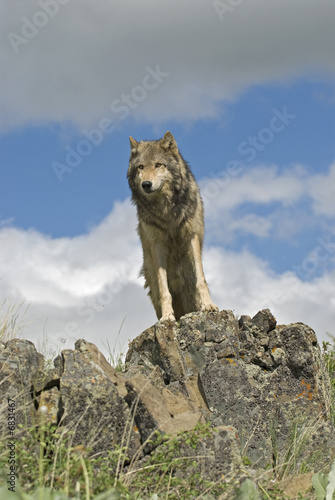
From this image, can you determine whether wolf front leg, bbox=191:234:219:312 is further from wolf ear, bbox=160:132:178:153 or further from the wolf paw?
wolf ear, bbox=160:132:178:153

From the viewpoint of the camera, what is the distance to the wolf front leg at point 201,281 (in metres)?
7.34

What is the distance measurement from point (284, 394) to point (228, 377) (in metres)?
0.76

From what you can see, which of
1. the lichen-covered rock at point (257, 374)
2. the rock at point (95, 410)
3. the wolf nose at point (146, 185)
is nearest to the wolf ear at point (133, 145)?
the wolf nose at point (146, 185)

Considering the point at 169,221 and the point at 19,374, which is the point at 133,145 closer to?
the point at 169,221

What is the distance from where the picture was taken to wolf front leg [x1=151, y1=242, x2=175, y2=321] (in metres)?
7.50

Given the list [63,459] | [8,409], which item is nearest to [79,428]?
[8,409]

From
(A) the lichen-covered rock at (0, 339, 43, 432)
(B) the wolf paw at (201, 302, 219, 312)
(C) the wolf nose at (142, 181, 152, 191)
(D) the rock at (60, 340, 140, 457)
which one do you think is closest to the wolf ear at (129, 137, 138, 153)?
(C) the wolf nose at (142, 181, 152, 191)

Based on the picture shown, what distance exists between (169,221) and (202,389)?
2.75 meters

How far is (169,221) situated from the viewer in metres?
7.97

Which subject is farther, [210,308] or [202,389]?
[210,308]

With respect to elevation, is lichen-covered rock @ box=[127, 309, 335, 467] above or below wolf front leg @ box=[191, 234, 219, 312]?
below

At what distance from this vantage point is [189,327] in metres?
6.77

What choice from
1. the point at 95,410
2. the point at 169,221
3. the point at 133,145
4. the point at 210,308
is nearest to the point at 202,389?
the point at 210,308

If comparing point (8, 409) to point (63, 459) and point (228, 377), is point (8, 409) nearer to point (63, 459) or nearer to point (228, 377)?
point (63, 459)
